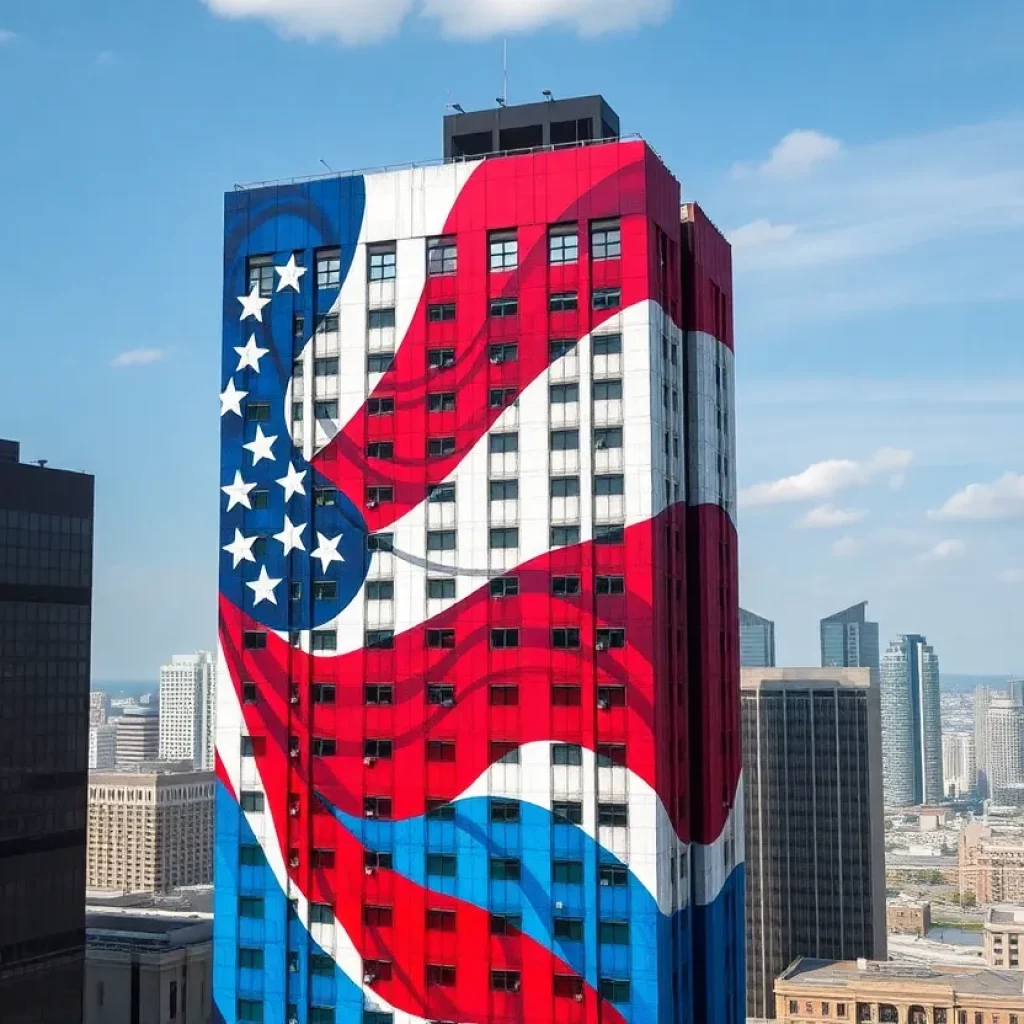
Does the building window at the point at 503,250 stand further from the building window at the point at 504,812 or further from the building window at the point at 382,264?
the building window at the point at 504,812

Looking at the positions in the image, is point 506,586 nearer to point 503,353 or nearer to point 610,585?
point 610,585

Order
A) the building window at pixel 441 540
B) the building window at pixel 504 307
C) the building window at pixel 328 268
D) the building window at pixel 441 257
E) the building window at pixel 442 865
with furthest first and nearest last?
the building window at pixel 328 268 < the building window at pixel 441 257 < the building window at pixel 441 540 < the building window at pixel 504 307 < the building window at pixel 442 865

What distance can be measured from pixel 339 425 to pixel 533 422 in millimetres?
12421

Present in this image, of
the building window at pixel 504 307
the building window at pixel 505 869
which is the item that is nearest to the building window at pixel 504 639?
the building window at pixel 505 869

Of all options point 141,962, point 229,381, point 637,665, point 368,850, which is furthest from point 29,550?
point 637,665

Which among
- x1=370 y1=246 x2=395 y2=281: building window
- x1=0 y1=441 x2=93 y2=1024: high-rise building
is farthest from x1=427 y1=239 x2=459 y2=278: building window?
x1=0 y1=441 x2=93 y2=1024: high-rise building

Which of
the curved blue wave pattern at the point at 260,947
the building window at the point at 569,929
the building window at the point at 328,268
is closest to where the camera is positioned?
the building window at the point at 569,929

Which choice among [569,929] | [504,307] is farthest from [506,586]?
[569,929]

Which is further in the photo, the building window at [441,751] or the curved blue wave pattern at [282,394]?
the curved blue wave pattern at [282,394]

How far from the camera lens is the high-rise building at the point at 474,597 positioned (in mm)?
78500

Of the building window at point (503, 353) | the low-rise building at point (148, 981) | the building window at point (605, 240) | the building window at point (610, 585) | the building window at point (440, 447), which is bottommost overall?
the low-rise building at point (148, 981)

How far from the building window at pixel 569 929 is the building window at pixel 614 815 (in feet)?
18.8

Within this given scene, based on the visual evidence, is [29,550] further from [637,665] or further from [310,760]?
[637,665]

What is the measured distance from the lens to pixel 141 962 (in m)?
167
